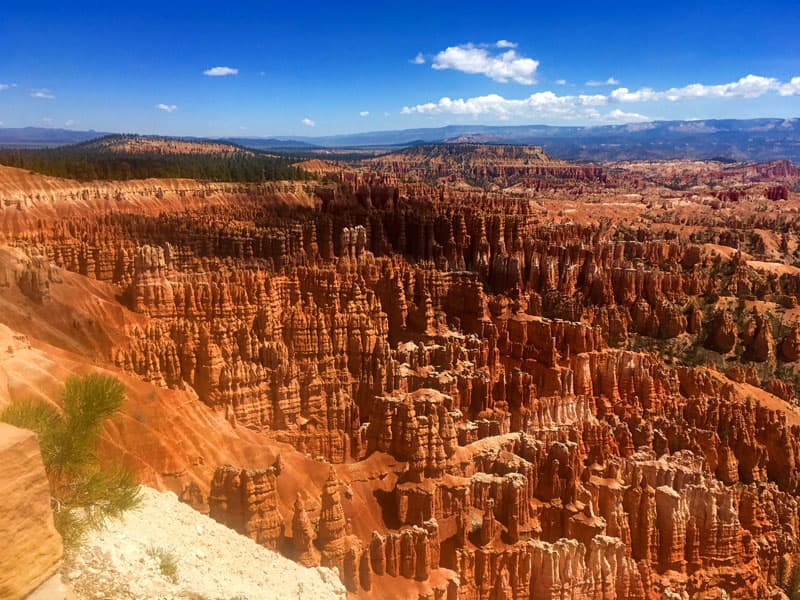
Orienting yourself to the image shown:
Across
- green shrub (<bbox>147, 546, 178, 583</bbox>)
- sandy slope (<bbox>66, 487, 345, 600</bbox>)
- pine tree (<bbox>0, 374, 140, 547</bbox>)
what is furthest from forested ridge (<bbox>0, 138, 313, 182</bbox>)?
green shrub (<bbox>147, 546, 178, 583</bbox>)

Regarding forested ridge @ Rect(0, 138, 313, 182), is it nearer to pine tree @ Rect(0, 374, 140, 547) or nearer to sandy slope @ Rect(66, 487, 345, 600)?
sandy slope @ Rect(66, 487, 345, 600)

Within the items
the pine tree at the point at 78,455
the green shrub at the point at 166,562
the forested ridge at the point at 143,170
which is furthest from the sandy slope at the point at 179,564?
the forested ridge at the point at 143,170

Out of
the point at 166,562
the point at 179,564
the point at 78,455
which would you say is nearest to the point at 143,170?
the point at 78,455

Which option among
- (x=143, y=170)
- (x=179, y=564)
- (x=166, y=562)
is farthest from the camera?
(x=143, y=170)

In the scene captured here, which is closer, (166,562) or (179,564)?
(166,562)

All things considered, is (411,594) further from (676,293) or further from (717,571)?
(676,293)

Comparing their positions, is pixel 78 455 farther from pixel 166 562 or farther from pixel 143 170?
pixel 143 170

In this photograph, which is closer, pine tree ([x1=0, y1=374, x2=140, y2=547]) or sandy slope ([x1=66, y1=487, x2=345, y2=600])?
sandy slope ([x1=66, y1=487, x2=345, y2=600])

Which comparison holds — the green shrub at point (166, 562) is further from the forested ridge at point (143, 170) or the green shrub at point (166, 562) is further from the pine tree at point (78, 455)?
the forested ridge at point (143, 170)

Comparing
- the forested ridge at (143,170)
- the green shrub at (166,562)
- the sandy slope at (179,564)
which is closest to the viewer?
the sandy slope at (179,564)
